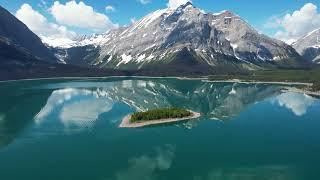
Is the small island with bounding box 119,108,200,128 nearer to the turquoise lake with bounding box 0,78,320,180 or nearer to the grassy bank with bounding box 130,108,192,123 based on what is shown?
the grassy bank with bounding box 130,108,192,123

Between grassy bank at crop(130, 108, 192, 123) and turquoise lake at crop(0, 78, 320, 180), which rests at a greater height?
grassy bank at crop(130, 108, 192, 123)

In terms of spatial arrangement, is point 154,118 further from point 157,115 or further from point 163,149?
point 163,149

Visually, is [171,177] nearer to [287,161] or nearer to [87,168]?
[87,168]

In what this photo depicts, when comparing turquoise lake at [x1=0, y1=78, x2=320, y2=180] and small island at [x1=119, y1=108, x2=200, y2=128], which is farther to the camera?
small island at [x1=119, y1=108, x2=200, y2=128]

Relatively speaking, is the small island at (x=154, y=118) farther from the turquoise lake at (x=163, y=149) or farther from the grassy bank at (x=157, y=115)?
the turquoise lake at (x=163, y=149)

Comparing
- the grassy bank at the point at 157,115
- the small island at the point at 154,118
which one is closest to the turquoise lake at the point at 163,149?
the small island at the point at 154,118

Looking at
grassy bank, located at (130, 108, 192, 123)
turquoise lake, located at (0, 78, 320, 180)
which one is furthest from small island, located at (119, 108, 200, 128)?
turquoise lake, located at (0, 78, 320, 180)

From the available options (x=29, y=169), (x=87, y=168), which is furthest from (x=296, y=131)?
(x=29, y=169)

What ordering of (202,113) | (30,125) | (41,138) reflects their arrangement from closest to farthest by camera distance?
1. (41,138)
2. (30,125)
3. (202,113)
